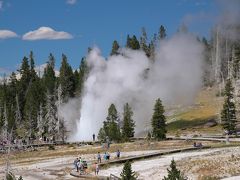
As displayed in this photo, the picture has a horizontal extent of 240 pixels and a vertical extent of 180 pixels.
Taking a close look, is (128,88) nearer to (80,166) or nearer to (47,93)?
(47,93)

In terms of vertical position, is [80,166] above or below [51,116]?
below

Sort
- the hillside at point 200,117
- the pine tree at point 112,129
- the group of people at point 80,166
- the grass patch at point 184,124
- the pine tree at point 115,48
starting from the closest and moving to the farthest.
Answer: the group of people at point 80,166 < the pine tree at point 112,129 < the hillside at point 200,117 < the grass patch at point 184,124 < the pine tree at point 115,48

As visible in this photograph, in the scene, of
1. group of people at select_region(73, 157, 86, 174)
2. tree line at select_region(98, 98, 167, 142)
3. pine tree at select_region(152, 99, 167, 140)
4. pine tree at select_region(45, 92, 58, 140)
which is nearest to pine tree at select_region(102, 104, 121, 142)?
tree line at select_region(98, 98, 167, 142)

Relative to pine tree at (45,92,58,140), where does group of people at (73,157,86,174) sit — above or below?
below

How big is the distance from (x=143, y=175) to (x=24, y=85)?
347 ft

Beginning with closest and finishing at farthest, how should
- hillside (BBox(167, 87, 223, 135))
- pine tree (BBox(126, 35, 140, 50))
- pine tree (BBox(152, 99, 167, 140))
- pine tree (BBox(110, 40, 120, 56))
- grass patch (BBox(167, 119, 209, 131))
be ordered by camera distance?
1. pine tree (BBox(152, 99, 167, 140))
2. hillside (BBox(167, 87, 223, 135))
3. grass patch (BBox(167, 119, 209, 131))
4. pine tree (BBox(110, 40, 120, 56))
5. pine tree (BBox(126, 35, 140, 50))

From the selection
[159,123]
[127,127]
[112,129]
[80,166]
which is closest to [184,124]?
[127,127]

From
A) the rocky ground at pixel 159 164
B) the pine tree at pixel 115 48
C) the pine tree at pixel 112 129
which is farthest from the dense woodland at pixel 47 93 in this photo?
the rocky ground at pixel 159 164

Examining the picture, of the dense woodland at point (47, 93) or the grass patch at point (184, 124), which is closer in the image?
the grass patch at point (184, 124)

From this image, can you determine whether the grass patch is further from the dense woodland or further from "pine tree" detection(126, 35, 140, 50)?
"pine tree" detection(126, 35, 140, 50)

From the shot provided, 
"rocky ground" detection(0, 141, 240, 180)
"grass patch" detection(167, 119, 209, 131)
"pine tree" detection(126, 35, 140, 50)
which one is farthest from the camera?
"pine tree" detection(126, 35, 140, 50)

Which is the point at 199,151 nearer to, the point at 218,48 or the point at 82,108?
the point at 82,108

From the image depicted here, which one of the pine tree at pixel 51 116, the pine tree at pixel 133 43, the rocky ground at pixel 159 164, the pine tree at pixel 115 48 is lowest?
the rocky ground at pixel 159 164

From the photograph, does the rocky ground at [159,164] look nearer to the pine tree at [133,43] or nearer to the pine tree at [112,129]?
the pine tree at [112,129]
